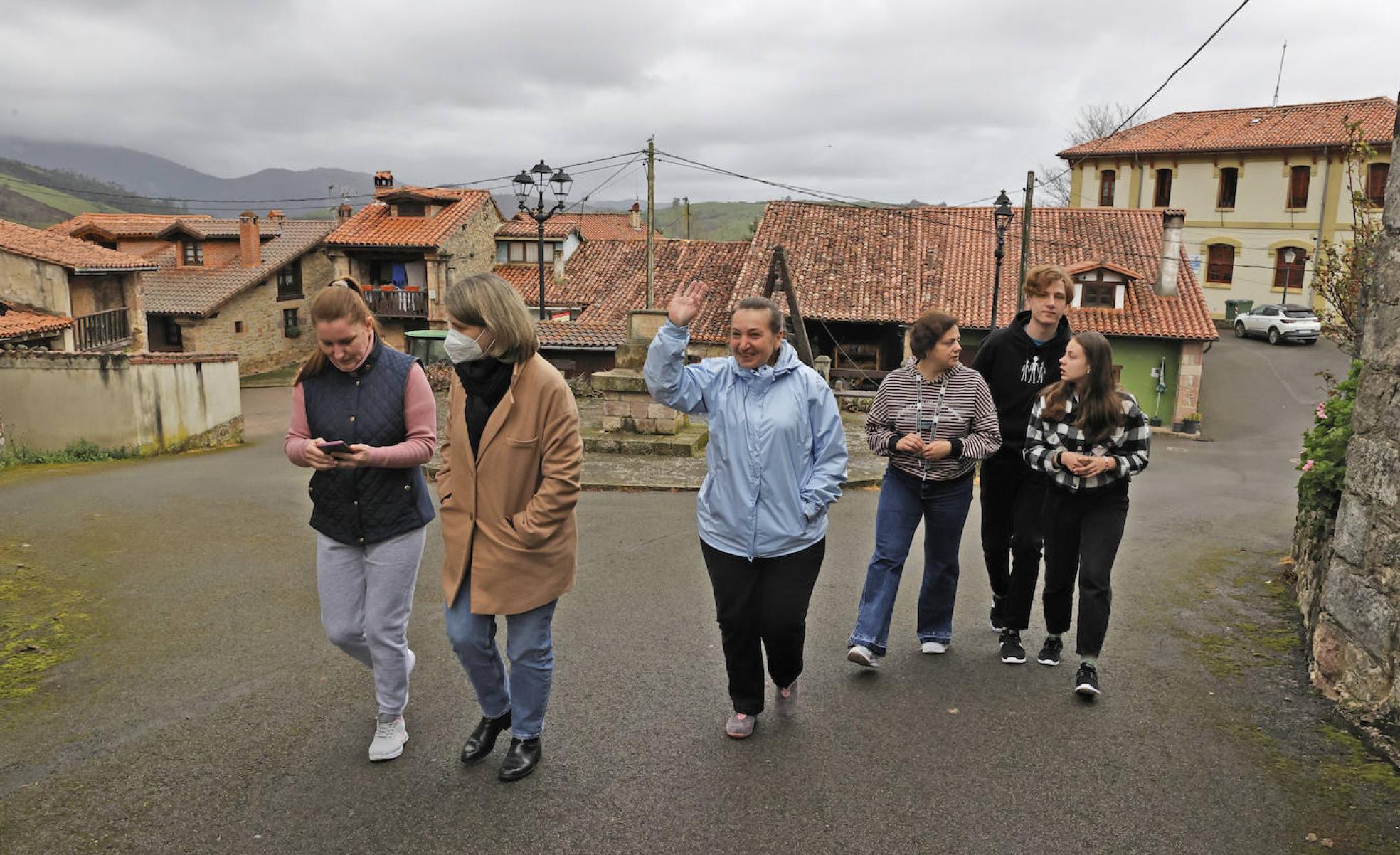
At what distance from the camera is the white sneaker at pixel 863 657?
452 cm

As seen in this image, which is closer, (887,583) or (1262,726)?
(1262,726)

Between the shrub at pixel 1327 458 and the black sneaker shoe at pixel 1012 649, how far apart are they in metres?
1.66

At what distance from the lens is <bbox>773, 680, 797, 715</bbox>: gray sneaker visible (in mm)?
4100

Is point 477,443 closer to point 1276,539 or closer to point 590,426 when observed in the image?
point 1276,539

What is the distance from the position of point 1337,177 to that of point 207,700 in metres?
45.2

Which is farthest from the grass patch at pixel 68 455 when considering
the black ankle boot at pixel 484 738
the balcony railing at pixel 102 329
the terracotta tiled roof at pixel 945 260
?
the terracotta tiled roof at pixel 945 260

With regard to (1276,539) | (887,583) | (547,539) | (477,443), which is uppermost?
(477,443)

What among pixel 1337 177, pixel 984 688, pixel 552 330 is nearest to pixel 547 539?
pixel 984 688

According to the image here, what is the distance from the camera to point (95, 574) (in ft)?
20.7

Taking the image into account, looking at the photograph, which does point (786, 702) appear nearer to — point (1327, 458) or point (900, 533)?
point (900, 533)

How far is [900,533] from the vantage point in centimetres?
457

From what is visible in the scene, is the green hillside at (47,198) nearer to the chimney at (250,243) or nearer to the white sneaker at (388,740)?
the chimney at (250,243)

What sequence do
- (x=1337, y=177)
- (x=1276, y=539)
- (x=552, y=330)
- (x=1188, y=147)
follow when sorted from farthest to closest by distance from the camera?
1. (x=1188, y=147)
2. (x=1337, y=177)
3. (x=552, y=330)
4. (x=1276, y=539)

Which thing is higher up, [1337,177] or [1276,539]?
[1337,177]
